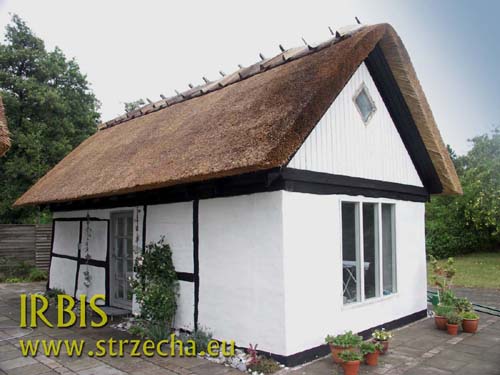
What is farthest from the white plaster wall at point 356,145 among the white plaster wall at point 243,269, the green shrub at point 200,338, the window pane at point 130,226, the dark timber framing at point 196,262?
the window pane at point 130,226

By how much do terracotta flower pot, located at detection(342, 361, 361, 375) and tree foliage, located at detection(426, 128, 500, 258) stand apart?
12.9 meters

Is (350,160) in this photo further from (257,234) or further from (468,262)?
(468,262)

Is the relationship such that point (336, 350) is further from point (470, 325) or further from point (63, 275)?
point (63, 275)

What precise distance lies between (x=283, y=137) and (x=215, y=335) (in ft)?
8.85

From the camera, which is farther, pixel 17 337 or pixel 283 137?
pixel 17 337

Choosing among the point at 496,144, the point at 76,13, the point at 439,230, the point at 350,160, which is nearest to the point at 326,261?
the point at 350,160

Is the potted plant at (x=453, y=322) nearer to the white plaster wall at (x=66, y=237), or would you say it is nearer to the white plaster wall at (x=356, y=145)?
the white plaster wall at (x=356, y=145)

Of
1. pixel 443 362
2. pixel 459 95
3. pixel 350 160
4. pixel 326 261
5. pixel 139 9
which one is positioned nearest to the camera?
pixel 459 95

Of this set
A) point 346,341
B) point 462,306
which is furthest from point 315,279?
point 462,306

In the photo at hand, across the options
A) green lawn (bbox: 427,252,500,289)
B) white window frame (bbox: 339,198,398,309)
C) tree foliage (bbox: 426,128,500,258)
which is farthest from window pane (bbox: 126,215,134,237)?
tree foliage (bbox: 426,128,500,258)

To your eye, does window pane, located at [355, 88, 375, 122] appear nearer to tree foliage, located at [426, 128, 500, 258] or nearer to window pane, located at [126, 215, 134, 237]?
window pane, located at [126, 215, 134, 237]

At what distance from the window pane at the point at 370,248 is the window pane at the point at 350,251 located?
0.28 m

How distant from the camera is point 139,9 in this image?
6371 millimetres

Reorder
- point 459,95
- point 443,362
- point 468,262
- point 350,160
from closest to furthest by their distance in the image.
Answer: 1. point 459,95
2. point 443,362
3. point 350,160
4. point 468,262
